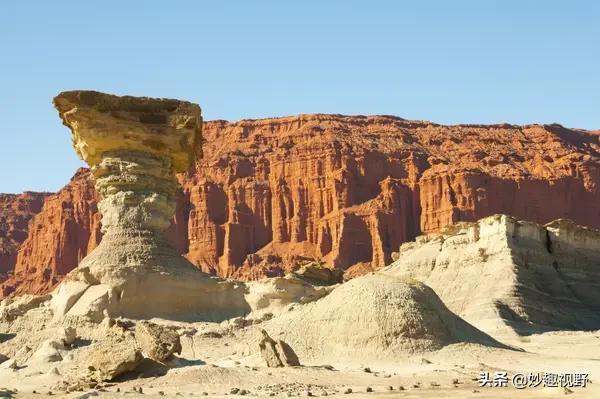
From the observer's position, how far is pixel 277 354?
1400 inches

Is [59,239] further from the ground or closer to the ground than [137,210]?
further from the ground

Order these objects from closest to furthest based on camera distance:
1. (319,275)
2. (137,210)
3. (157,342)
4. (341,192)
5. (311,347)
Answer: (157,342) < (311,347) < (137,210) < (319,275) < (341,192)

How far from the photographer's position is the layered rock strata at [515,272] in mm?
55125

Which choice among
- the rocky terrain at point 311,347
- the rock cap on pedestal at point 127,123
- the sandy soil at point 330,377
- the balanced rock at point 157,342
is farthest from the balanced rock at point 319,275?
the balanced rock at point 157,342

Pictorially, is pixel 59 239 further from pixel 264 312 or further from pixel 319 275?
pixel 264 312

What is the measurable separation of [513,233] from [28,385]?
101 ft

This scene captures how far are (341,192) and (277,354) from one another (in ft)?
323

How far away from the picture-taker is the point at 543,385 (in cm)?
3078

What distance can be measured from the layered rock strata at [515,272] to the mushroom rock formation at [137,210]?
12890 millimetres

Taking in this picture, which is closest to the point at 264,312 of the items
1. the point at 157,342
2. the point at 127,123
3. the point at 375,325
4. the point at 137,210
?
the point at 137,210

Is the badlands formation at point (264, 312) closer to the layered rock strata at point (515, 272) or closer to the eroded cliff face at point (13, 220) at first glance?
the layered rock strata at point (515, 272)

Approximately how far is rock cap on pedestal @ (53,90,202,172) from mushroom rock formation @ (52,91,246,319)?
0.04 meters

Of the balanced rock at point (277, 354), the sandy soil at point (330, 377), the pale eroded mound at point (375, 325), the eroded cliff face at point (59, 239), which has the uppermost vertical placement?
the eroded cliff face at point (59, 239)

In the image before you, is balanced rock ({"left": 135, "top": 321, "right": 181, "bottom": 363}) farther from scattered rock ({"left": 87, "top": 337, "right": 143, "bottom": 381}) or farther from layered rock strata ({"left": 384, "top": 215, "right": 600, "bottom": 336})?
layered rock strata ({"left": 384, "top": 215, "right": 600, "bottom": 336})
